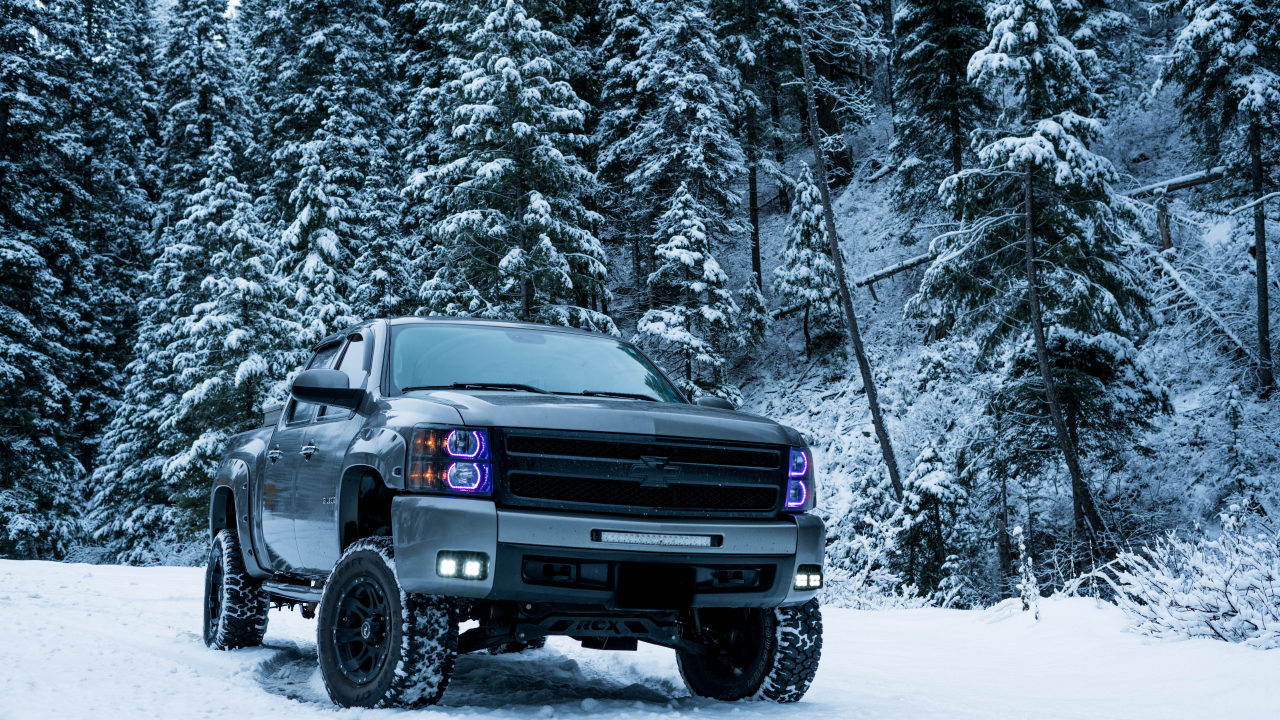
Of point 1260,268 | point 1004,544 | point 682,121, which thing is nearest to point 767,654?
point 1004,544

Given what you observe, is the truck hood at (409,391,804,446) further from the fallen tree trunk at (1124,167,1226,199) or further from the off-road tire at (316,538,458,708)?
the fallen tree trunk at (1124,167,1226,199)

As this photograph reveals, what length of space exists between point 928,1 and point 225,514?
2625 cm

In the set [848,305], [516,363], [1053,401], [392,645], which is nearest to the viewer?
[392,645]

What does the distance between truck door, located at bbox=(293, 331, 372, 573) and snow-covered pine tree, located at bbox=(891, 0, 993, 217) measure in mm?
25026

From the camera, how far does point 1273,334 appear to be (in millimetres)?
23109

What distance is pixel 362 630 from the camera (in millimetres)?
4707

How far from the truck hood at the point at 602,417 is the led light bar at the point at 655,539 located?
45 centimetres

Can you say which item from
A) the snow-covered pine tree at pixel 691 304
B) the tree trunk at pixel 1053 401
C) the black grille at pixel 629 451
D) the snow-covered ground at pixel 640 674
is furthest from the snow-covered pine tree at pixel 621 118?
the black grille at pixel 629 451

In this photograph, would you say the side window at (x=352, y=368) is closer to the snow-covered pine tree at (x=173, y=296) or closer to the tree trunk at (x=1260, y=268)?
the tree trunk at (x=1260, y=268)

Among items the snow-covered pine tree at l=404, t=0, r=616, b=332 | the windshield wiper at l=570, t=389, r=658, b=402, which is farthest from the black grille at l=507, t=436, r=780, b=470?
the snow-covered pine tree at l=404, t=0, r=616, b=332

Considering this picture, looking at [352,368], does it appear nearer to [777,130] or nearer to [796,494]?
[796,494]

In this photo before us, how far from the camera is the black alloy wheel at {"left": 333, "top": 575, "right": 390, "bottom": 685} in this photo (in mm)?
4613

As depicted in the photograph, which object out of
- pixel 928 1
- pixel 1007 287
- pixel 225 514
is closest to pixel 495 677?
pixel 225 514

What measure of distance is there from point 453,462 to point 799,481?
1.77 metres
